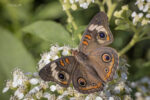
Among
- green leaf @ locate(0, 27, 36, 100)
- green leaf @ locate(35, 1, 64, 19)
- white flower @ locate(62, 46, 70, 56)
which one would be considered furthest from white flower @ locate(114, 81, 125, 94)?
green leaf @ locate(35, 1, 64, 19)

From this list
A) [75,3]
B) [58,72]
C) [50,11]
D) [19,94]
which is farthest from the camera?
[50,11]

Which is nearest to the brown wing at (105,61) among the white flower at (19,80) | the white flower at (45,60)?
the white flower at (45,60)

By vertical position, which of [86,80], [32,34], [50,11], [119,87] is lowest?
[86,80]

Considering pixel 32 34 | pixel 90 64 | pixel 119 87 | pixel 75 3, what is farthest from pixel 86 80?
pixel 32 34

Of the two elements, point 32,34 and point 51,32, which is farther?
point 32,34

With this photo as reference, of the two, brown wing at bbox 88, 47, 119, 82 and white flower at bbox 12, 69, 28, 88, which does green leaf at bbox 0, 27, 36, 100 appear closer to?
white flower at bbox 12, 69, 28, 88

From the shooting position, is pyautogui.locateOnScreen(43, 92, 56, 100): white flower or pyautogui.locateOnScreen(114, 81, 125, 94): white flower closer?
pyautogui.locateOnScreen(43, 92, 56, 100): white flower

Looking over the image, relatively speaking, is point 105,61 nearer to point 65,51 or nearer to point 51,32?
point 65,51
